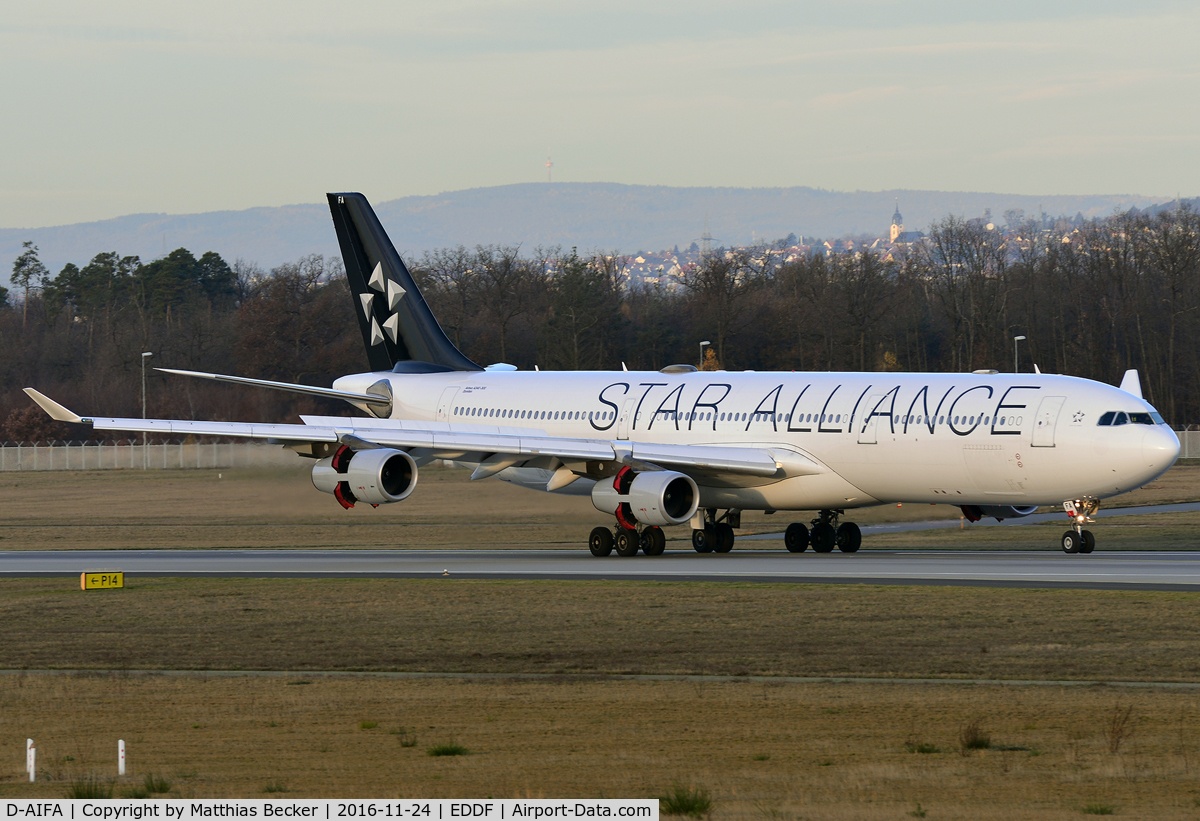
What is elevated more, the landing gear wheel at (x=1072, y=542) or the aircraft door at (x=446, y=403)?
the aircraft door at (x=446, y=403)

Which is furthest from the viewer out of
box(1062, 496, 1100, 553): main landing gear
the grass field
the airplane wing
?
the airplane wing

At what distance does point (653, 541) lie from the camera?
36.9 m

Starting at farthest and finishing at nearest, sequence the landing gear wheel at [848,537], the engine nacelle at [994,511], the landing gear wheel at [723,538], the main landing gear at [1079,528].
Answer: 1. the landing gear wheel at [723,538]
2. the landing gear wheel at [848,537]
3. the engine nacelle at [994,511]
4. the main landing gear at [1079,528]

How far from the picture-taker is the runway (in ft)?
95.5

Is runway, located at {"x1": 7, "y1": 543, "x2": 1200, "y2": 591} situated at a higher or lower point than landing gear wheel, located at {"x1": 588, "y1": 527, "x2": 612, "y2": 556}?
lower

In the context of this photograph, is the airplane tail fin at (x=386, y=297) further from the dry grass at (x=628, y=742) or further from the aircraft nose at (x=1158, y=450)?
the dry grass at (x=628, y=742)

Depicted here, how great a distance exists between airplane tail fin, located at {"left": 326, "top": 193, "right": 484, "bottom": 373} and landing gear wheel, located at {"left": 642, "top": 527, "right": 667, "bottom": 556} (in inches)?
457

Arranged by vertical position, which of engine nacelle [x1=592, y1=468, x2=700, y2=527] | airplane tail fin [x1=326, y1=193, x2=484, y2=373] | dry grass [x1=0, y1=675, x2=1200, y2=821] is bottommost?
dry grass [x1=0, y1=675, x2=1200, y2=821]

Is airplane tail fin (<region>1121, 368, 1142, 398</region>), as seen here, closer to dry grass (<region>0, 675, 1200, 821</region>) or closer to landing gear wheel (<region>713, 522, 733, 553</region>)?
landing gear wheel (<region>713, 522, 733, 553</region>)

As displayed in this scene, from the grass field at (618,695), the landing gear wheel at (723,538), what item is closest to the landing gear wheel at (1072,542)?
the landing gear wheel at (723,538)

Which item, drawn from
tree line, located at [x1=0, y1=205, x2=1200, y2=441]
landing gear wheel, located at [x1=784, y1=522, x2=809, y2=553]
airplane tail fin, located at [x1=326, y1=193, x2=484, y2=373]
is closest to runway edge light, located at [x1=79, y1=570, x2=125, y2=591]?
landing gear wheel, located at [x1=784, y1=522, x2=809, y2=553]

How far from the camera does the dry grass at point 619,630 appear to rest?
19672 millimetres

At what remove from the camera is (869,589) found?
27062 mm

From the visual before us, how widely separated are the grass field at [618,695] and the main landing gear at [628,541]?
23.6 ft
